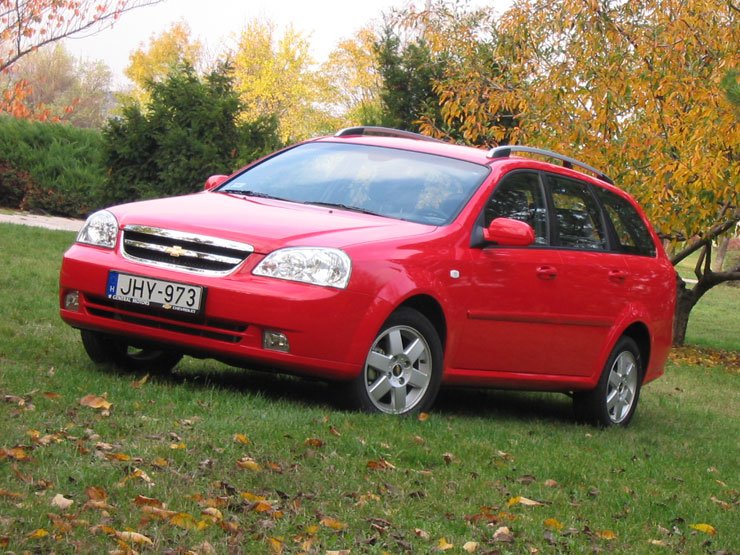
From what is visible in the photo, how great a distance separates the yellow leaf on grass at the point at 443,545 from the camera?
15.4ft

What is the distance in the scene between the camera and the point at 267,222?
23.5 feet

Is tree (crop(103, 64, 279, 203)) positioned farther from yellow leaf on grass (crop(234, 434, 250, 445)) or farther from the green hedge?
yellow leaf on grass (crop(234, 434, 250, 445))

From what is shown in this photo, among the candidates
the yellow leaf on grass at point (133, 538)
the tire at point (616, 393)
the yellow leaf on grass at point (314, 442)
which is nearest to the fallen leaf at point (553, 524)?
the yellow leaf on grass at point (314, 442)

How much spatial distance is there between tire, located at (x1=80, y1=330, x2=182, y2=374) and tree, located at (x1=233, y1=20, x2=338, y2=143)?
5706 cm

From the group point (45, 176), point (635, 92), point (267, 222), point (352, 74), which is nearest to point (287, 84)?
point (352, 74)

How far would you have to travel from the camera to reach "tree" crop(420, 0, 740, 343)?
588 inches

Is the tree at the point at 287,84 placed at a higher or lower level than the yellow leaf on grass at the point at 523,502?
higher

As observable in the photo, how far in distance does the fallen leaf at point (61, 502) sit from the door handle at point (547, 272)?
14.2 ft

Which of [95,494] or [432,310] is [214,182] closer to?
[432,310]

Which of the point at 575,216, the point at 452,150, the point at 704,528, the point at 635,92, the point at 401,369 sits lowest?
the point at 704,528

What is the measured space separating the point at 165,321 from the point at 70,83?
90016 millimetres

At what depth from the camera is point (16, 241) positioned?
16.8 meters

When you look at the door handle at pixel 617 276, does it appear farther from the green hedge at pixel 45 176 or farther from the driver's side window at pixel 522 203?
the green hedge at pixel 45 176

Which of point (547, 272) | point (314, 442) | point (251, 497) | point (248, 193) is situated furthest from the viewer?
point (547, 272)
